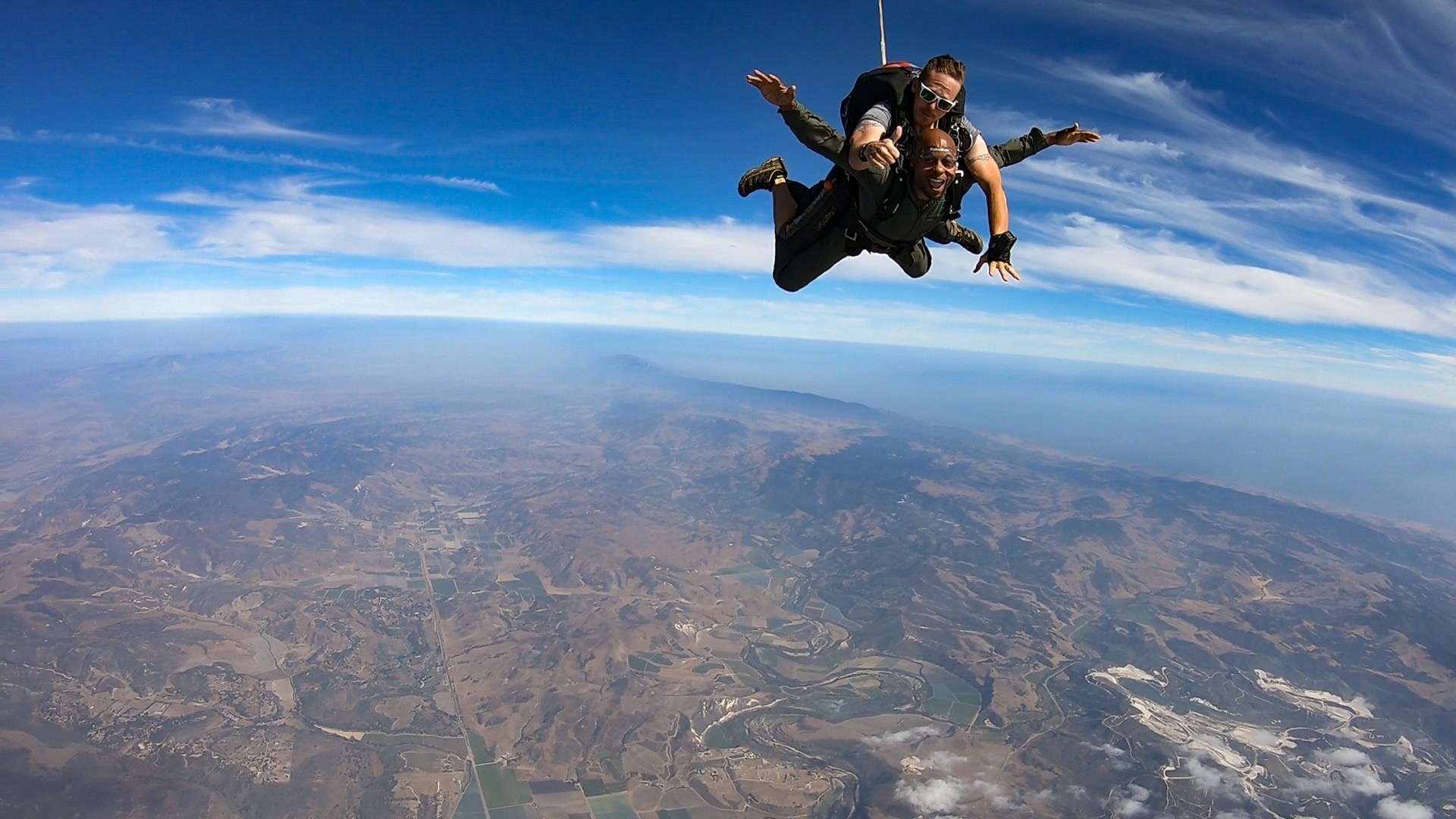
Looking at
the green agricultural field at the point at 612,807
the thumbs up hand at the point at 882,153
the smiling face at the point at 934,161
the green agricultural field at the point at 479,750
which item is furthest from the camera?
the green agricultural field at the point at 479,750

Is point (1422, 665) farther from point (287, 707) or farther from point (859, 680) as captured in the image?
point (287, 707)

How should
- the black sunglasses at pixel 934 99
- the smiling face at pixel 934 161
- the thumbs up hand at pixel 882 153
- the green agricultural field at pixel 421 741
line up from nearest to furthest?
the thumbs up hand at pixel 882 153 → the black sunglasses at pixel 934 99 → the smiling face at pixel 934 161 → the green agricultural field at pixel 421 741

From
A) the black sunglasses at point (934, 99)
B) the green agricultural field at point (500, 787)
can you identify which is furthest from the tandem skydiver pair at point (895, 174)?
the green agricultural field at point (500, 787)

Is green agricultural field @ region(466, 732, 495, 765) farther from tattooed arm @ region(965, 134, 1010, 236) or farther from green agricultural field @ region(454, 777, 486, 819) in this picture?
tattooed arm @ region(965, 134, 1010, 236)

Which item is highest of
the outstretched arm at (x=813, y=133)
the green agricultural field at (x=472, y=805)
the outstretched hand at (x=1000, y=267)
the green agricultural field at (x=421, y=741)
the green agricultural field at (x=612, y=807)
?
the outstretched arm at (x=813, y=133)

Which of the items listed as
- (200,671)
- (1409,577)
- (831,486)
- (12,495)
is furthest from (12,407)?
(1409,577)

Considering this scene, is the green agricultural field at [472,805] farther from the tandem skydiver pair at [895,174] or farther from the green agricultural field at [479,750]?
the tandem skydiver pair at [895,174]
